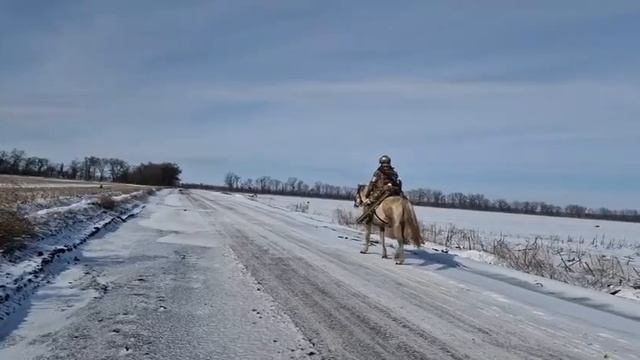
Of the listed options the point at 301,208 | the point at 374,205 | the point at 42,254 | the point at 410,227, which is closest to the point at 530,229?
the point at 301,208

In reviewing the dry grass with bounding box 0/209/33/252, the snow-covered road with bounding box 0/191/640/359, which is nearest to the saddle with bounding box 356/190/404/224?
the snow-covered road with bounding box 0/191/640/359

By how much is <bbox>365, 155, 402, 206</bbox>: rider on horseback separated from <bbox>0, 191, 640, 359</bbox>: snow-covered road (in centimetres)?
230

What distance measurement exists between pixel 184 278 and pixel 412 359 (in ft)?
16.6

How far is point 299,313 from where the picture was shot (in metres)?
6.98

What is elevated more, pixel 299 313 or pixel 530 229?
pixel 530 229

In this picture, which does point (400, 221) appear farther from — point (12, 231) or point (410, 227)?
point (12, 231)

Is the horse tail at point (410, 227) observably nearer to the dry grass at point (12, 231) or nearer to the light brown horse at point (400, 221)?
the light brown horse at point (400, 221)

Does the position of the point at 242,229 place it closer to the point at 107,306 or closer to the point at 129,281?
the point at 129,281

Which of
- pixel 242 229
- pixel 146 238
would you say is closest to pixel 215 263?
pixel 146 238

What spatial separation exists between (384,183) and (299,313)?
768cm

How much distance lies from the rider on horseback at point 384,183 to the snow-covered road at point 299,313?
7.54ft

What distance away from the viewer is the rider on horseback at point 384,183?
14.0m

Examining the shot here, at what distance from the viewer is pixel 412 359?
5.28 metres

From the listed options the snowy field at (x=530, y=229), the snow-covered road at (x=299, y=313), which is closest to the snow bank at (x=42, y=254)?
the snow-covered road at (x=299, y=313)
